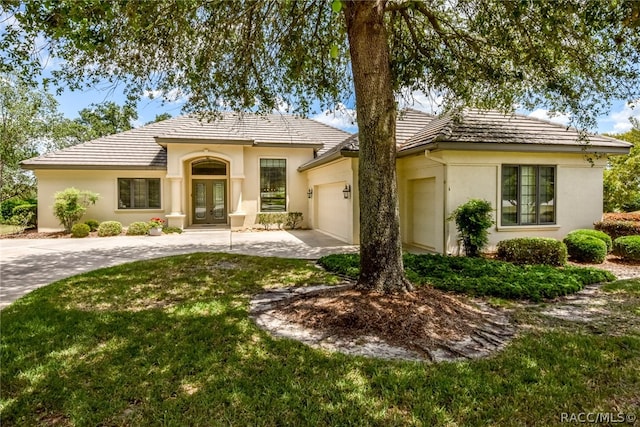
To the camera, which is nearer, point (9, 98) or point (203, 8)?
point (203, 8)

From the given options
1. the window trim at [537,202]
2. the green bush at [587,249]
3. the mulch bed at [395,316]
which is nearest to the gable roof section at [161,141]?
the window trim at [537,202]

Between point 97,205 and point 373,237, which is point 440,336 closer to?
point 373,237

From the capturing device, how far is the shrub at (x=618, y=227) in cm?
1022

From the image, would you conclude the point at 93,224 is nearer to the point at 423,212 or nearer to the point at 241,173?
the point at 241,173

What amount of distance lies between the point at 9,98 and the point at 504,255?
26700mm

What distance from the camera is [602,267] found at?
9.02 m

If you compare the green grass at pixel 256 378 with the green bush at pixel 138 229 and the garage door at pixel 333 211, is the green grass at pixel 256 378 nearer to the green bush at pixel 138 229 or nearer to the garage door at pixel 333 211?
the garage door at pixel 333 211

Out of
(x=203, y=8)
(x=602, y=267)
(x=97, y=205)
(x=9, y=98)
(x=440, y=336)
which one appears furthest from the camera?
(x=9, y=98)

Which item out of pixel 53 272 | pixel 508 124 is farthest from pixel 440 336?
pixel 508 124

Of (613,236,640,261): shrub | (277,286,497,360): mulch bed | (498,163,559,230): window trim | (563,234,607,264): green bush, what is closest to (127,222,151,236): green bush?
(277,286,497,360): mulch bed

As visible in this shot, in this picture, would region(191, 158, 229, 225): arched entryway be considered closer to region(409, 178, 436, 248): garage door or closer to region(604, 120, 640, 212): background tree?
region(409, 178, 436, 248): garage door

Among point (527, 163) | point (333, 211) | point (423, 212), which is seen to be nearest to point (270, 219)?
point (333, 211)

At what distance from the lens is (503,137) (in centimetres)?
1048

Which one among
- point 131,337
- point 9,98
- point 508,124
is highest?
point 9,98
